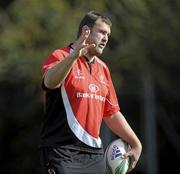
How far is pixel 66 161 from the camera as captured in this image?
6781 mm

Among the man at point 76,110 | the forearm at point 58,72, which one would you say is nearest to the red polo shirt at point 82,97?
the man at point 76,110

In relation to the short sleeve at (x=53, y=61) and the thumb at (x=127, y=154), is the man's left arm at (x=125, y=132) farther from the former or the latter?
the short sleeve at (x=53, y=61)

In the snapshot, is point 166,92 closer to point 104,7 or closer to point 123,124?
point 104,7

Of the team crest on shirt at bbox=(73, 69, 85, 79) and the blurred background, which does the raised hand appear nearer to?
the team crest on shirt at bbox=(73, 69, 85, 79)

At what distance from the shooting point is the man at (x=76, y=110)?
6.75 m

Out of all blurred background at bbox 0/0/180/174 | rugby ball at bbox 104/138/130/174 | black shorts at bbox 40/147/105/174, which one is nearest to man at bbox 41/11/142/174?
black shorts at bbox 40/147/105/174

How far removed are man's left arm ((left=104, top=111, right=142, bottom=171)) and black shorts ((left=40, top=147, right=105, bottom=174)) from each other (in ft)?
1.73

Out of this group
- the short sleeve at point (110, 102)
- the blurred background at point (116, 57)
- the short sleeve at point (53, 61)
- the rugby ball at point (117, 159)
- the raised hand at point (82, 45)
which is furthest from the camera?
the blurred background at point (116, 57)

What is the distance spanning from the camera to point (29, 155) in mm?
18062

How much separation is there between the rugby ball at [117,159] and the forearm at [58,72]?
3.54 feet

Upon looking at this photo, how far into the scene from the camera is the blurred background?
13938 millimetres

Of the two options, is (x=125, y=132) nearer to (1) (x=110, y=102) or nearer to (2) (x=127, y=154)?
(2) (x=127, y=154)

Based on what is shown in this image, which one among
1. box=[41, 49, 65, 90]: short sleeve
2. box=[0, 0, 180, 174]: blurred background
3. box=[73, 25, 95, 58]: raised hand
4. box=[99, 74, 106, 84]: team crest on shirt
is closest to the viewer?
box=[73, 25, 95, 58]: raised hand

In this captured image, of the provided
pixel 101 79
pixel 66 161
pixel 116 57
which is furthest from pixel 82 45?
pixel 116 57
